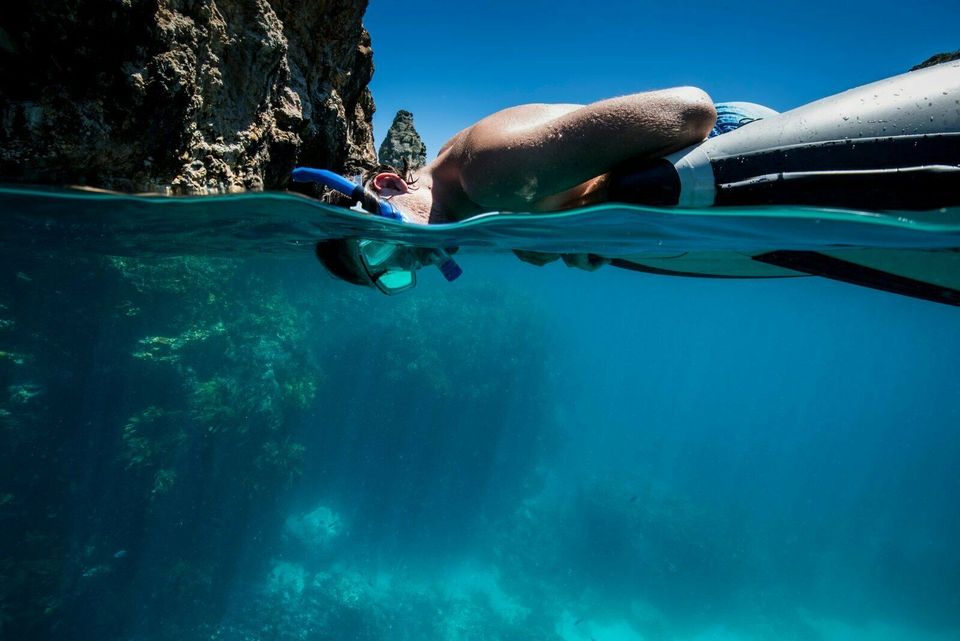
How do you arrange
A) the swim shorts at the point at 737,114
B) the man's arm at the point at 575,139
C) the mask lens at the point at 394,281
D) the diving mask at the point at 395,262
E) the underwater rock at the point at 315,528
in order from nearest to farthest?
1. the man's arm at the point at 575,139
2. the swim shorts at the point at 737,114
3. the diving mask at the point at 395,262
4. the mask lens at the point at 394,281
5. the underwater rock at the point at 315,528

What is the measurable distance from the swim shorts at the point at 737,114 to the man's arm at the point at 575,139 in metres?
0.59

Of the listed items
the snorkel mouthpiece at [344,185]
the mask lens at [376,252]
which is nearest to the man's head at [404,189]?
the snorkel mouthpiece at [344,185]

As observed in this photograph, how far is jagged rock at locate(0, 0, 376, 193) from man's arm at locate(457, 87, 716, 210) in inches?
100

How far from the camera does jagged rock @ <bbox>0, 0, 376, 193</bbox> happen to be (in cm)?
290

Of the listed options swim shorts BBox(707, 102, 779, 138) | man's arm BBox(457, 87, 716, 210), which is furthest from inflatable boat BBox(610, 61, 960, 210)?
swim shorts BBox(707, 102, 779, 138)

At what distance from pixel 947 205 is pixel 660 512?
26.0m

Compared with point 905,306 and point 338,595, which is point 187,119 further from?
point 905,306

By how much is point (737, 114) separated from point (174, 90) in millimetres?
4130

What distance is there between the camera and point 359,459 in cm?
2198

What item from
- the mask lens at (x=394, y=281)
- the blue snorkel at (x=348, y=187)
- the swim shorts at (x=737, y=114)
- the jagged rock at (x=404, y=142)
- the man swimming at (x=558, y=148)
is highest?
the jagged rock at (x=404, y=142)

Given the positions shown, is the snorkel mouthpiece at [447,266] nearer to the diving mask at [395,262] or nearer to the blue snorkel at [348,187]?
the diving mask at [395,262]

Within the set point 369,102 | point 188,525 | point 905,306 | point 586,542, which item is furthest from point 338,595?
point 905,306

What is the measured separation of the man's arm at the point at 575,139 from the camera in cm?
216

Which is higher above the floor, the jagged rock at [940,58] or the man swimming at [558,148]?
the jagged rock at [940,58]
